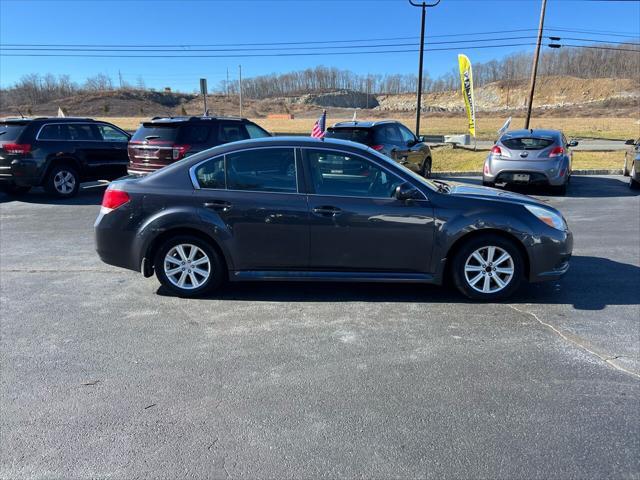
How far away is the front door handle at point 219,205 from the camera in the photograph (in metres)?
4.74

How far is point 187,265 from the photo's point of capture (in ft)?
16.0

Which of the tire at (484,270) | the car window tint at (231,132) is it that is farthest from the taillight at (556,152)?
the tire at (484,270)

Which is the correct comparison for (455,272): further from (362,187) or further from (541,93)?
(541,93)

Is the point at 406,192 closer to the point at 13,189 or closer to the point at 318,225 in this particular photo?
the point at 318,225

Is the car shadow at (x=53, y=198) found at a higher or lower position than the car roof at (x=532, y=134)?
lower

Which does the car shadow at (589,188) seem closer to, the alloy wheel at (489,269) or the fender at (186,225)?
the alloy wheel at (489,269)

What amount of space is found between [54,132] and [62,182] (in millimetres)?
1128

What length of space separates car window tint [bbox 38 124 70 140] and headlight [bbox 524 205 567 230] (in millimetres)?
10239

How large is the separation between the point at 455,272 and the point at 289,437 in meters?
2.59

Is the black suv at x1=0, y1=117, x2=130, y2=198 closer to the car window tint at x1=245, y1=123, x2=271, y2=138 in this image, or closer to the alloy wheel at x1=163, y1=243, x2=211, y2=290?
the car window tint at x1=245, y1=123, x2=271, y2=138

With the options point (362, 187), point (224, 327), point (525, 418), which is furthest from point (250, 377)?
point (362, 187)

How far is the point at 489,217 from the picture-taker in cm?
462

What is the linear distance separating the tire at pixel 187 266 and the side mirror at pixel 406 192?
73.6 inches

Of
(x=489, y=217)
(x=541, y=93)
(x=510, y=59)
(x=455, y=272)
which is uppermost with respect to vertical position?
(x=510, y=59)
